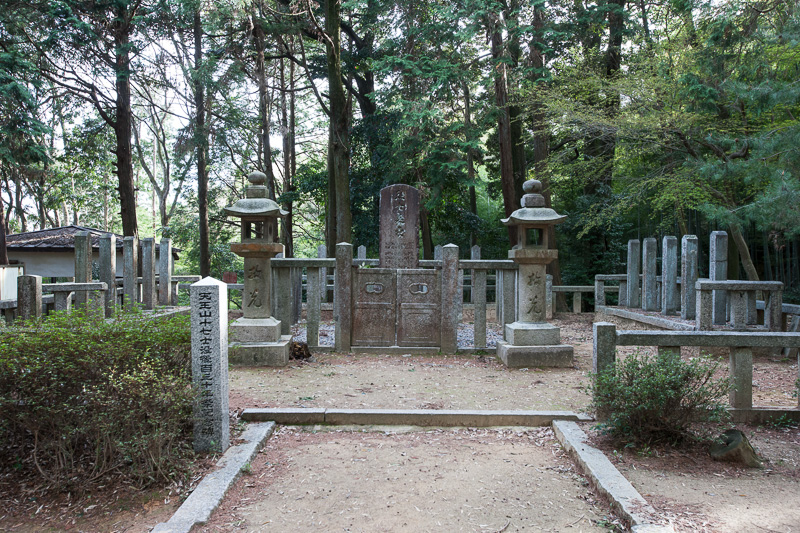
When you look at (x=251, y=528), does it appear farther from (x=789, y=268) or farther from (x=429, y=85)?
(x=789, y=268)

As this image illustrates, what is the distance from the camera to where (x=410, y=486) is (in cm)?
398

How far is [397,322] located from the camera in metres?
9.28

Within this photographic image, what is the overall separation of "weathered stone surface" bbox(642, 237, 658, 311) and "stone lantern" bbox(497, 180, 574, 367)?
4.39m

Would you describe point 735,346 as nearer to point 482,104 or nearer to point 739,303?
point 739,303

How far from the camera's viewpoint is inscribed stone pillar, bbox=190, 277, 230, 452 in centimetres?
421

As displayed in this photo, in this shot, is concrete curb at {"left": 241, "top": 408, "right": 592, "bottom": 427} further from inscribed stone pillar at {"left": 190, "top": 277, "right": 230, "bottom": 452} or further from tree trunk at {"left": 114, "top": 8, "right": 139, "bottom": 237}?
tree trunk at {"left": 114, "top": 8, "right": 139, "bottom": 237}

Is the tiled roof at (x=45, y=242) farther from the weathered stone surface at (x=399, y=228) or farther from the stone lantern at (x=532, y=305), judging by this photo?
the stone lantern at (x=532, y=305)

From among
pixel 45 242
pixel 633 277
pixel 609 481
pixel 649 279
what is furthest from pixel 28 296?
pixel 45 242

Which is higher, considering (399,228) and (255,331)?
(399,228)

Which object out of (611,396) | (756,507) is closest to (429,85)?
(611,396)

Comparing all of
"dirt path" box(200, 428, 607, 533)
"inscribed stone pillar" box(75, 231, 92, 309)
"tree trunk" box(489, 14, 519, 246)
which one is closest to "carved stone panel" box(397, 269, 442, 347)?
"dirt path" box(200, 428, 607, 533)

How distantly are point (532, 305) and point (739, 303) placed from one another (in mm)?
3884

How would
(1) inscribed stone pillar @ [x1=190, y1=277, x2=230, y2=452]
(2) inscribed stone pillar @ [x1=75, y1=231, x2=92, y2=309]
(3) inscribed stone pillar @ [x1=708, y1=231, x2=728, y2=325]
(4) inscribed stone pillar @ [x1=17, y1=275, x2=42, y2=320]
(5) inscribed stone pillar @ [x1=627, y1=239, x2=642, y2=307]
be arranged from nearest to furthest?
(1) inscribed stone pillar @ [x1=190, y1=277, x2=230, y2=452], (4) inscribed stone pillar @ [x1=17, y1=275, x2=42, y2=320], (3) inscribed stone pillar @ [x1=708, y1=231, x2=728, y2=325], (2) inscribed stone pillar @ [x1=75, y1=231, x2=92, y2=309], (5) inscribed stone pillar @ [x1=627, y1=239, x2=642, y2=307]

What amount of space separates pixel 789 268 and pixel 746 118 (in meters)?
5.60
